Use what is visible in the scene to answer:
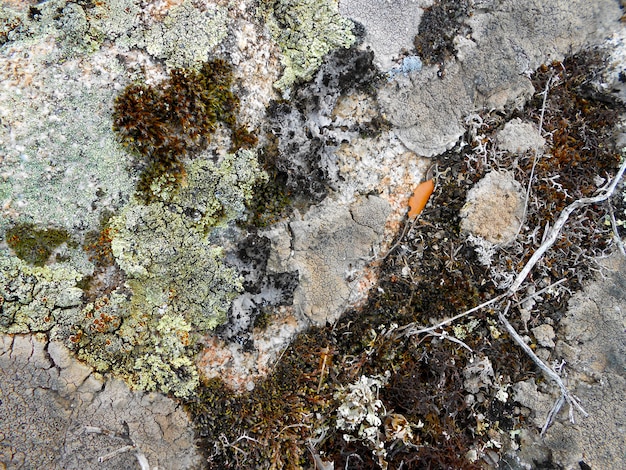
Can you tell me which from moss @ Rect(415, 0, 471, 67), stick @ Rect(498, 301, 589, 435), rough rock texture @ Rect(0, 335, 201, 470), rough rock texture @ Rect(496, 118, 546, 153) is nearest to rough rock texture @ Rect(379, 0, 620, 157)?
moss @ Rect(415, 0, 471, 67)

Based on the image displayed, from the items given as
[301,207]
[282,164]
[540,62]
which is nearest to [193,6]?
[282,164]

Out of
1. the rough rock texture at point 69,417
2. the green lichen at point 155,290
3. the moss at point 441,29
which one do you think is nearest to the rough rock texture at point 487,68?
the moss at point 441,29

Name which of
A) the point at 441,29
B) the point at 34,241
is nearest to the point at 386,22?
the point at 441,29

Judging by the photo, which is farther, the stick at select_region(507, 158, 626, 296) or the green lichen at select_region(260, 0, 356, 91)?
the stick at select_region(507, 158, 626, 296)

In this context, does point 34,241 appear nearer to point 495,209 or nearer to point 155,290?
point 155,290

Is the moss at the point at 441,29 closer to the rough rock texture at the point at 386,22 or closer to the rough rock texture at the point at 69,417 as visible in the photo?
the rough rock texture at the point at 386,22

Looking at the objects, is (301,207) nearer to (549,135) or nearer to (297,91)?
(297,91)

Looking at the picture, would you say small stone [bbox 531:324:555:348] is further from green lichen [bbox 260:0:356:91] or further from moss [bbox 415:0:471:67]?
green lichen [bbox 260:0:356:91]
